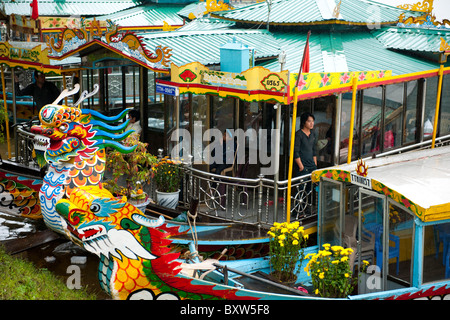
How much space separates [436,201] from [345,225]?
68.5 inches

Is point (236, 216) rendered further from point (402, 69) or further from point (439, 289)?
point (402, 69)

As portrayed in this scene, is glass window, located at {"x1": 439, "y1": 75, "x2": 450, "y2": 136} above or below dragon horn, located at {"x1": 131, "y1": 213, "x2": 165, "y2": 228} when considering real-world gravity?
above

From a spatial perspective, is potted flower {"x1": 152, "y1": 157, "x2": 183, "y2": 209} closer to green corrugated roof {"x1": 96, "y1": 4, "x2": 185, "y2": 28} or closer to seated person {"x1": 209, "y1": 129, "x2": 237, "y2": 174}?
seated person {"x1": 209, "y1": 129, "x2": 237, "y2": 174}

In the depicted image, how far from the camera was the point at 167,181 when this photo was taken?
413 inches

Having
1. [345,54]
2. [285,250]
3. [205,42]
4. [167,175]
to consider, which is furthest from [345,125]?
[285,250]

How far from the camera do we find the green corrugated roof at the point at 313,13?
1315 centimetres

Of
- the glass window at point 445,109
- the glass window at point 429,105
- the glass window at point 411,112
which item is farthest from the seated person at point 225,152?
the glass window at point 445,109

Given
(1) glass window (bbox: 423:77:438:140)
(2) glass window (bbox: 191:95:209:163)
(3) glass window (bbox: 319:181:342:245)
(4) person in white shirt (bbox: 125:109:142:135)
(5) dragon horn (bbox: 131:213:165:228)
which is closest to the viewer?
(5) dragon horn (bbox: 131:213:165:228)

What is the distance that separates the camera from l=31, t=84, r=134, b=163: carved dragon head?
8.34 meters

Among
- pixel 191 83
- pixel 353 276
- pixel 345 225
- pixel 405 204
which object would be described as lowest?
pixel 353 276

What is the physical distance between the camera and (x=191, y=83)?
10758 mm

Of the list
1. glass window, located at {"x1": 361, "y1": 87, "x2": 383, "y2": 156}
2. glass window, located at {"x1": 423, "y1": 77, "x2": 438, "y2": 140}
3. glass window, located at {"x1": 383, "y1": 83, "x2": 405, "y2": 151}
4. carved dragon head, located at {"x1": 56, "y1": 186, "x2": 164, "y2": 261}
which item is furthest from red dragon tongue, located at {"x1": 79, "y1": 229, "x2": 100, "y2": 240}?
glass window, located at {"x1": 423, "y1": 77, "x2": 438, "y2": 140}

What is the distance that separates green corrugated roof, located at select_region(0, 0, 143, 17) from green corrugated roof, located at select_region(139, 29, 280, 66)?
12024mm

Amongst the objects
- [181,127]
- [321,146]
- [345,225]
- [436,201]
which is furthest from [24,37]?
[436,201]
